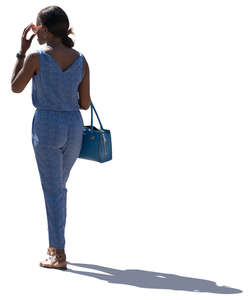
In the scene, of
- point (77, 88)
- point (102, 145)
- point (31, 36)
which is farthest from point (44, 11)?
point (102, 145)

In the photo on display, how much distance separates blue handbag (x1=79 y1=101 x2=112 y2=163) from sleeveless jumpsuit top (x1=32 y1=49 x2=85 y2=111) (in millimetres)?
301

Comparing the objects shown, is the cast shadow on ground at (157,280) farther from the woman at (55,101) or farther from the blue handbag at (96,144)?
the blue handbag at (96,144)

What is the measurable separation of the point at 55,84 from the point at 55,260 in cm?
163

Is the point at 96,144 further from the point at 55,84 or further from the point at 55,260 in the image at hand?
the point at 55,260

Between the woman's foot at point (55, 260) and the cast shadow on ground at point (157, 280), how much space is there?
0.08 m

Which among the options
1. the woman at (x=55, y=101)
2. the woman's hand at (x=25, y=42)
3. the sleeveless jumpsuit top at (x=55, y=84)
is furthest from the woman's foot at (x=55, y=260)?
the woman's hand at (x=25, y=42)

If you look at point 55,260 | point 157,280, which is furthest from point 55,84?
point 157,280

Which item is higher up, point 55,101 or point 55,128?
point 55,101

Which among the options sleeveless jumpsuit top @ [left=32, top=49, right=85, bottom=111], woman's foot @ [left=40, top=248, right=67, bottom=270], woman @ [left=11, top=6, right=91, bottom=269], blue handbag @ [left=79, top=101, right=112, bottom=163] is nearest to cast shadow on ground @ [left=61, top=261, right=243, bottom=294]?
woman's foot @ [left=40, top=248, right=67, bottom=270]

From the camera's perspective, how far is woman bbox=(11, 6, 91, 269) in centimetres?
741

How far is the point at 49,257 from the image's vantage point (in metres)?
7.82

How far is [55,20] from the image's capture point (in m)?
7.41

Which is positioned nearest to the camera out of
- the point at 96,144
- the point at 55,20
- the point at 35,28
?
the point at 55,20

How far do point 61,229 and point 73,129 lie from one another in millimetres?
946
